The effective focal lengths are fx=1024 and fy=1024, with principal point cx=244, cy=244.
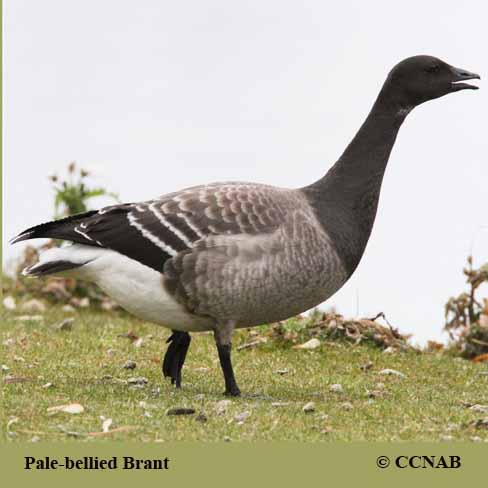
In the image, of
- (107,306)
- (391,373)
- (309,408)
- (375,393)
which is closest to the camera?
(309,408)

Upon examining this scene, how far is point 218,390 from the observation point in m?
10.4

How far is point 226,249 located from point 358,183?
173 centimetres

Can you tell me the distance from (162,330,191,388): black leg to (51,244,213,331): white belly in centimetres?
62

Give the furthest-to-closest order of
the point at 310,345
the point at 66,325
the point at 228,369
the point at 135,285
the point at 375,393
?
the point at 66,325 → the point at 310,345 → the point at 375,393 → the point at 228,369 → the point at 135,285

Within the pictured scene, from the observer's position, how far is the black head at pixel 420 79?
10.6 meters

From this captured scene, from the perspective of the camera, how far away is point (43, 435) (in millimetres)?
8000

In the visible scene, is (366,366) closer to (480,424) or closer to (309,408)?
(309,408)

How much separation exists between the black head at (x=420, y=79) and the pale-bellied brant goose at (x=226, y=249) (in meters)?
0.58

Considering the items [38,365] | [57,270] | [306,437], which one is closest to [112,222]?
[57,270]

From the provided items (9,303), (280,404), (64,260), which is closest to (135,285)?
(64,260)

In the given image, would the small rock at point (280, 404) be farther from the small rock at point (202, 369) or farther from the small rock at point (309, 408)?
the small rock at point (202, 369)

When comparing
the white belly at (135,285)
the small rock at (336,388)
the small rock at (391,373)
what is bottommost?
the small rock at (391,373)

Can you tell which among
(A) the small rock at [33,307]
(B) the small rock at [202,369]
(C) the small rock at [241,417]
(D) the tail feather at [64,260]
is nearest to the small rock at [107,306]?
(A) the small rock at [33,307]

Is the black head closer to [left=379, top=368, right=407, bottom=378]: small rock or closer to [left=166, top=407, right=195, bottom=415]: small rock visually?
[left=379, top=368, right=407, bottom=378]: small rock
